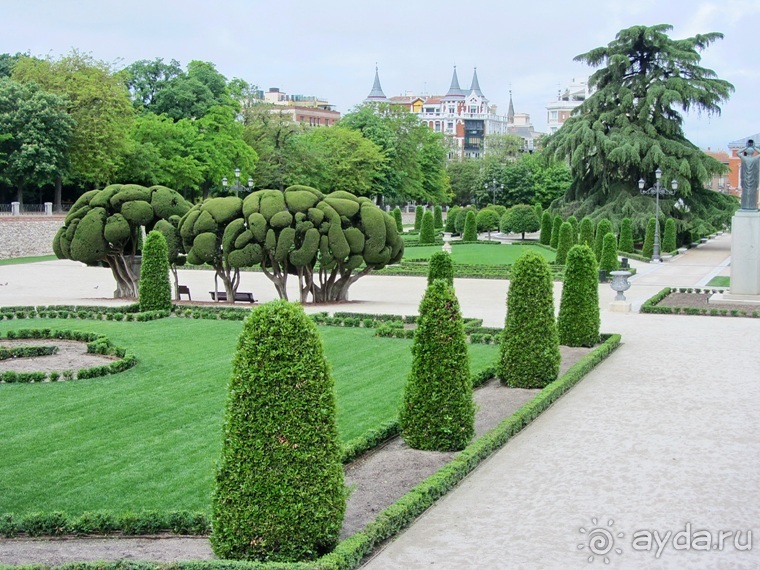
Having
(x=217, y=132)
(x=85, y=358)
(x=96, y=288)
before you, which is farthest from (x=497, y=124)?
(x=85, y=358)

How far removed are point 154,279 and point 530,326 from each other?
1021cm

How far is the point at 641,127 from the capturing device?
42906 millimetres

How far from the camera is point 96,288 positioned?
26.0 m

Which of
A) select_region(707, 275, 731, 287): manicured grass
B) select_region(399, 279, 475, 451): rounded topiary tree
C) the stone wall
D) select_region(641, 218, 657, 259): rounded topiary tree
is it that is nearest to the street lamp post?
select_region(641, 218, 657, 259): rounded topiary tree

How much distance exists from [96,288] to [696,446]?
797 inches

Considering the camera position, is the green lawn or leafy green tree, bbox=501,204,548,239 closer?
the green lawn

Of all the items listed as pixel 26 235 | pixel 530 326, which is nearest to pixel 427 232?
pixel 26 235

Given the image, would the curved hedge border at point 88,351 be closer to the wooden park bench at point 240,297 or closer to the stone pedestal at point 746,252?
the wooden park bench at point 240,297

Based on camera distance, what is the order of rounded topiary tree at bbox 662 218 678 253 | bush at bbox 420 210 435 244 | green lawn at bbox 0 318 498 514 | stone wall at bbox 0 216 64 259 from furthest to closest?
bush at bbox 420 210 435 244
rounded topiary tree at bbox 662 218 678 253
stone wall at bbox 0 216 64 259
green lawn at bbox 0 318 498 514

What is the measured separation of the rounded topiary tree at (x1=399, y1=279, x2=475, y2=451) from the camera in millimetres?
8859

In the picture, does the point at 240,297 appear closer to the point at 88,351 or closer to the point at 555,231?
the point at 88,351

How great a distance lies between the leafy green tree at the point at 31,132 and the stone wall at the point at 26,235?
1962 mm

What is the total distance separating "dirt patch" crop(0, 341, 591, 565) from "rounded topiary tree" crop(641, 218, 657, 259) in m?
30.3

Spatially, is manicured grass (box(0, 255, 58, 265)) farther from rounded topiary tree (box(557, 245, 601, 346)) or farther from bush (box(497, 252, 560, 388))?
bush (box(497, 252, 560, 388))
